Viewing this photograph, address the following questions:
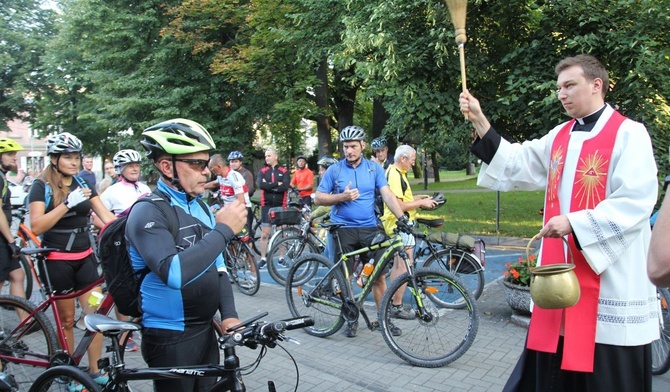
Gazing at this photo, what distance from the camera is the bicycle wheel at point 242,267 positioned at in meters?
7.23

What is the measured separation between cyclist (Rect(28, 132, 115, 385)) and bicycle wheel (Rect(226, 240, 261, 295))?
298 cm

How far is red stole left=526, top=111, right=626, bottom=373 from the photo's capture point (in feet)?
8.24

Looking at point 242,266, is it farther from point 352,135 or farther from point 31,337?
point 31,337

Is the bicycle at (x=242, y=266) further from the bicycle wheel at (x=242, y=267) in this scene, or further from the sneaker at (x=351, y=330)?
the sneaker at (x=351, y=330)

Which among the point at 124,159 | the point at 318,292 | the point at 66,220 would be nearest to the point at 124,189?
the point at 124,159

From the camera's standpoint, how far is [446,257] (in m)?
6.55

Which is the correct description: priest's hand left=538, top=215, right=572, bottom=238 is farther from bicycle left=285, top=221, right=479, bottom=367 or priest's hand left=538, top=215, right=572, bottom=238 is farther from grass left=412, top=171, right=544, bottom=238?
grass left=412, top=171, right=544, bottom=238

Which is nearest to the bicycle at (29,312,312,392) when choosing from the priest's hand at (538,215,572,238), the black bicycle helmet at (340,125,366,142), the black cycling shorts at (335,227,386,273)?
the priest's hand at (538,215,572,238)

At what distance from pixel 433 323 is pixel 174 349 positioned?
9.82 feet

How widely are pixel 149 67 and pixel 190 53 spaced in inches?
71.0

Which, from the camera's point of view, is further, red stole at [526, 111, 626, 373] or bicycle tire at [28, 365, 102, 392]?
bicycle tire at [28, 365, 102, 392]

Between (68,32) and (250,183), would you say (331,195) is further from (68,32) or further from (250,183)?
(68,32)

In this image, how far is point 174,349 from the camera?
7.78 ft

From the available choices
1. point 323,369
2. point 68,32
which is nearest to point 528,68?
point 323,369
